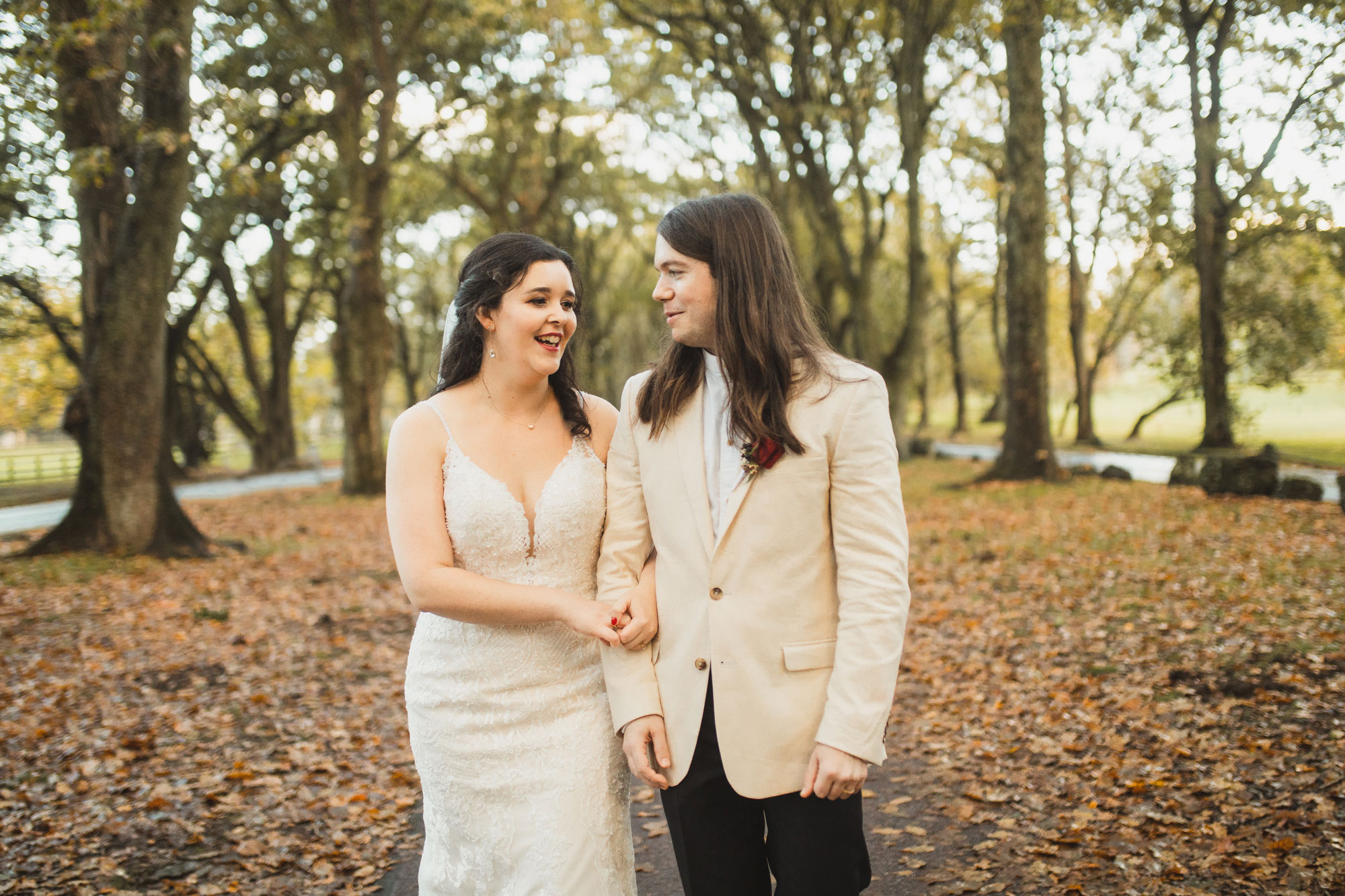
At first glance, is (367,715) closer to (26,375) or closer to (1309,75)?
(1309,75)

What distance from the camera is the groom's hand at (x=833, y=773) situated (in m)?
2.37

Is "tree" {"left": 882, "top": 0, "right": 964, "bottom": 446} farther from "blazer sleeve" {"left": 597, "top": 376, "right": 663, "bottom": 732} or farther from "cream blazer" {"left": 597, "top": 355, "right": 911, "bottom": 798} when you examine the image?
"cream blazer" {"left": 597, "top": 355, "right": 911, "bottom": 798}

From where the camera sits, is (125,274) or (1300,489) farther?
(1300,489)

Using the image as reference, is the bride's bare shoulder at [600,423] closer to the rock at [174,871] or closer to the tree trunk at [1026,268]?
the rock at [174,871]

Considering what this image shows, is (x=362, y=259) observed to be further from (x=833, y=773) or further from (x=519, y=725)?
(x=833, y=773)

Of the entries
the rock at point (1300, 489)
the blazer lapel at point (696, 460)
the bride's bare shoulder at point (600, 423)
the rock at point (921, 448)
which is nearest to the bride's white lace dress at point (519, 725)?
the bride's bare shoulder at point (600, 423)

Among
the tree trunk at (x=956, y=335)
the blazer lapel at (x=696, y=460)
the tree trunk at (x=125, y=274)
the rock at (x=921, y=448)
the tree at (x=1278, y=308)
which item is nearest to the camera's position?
the blazer lapel at (x=696, y=460)

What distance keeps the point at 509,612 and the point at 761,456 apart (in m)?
0.98

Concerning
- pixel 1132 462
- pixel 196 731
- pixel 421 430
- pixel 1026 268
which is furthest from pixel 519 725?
pixel 1132 462

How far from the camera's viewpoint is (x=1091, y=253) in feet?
101

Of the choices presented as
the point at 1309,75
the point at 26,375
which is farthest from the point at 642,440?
the point at 26,375

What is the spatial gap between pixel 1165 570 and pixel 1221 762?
457 centimetres

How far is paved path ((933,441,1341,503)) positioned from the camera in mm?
16047

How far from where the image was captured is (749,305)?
2619 mm
